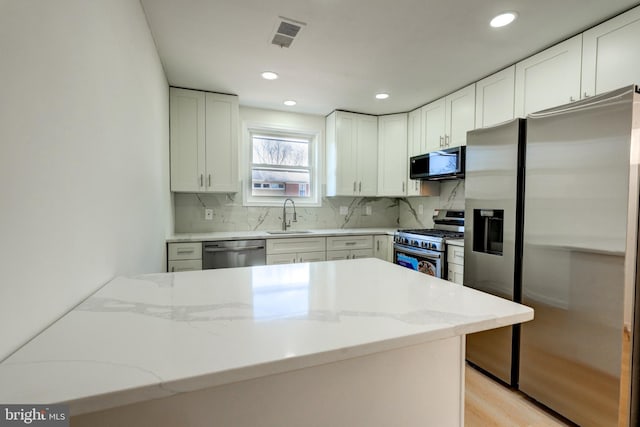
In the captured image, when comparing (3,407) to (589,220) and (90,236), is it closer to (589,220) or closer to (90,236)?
(90,236)

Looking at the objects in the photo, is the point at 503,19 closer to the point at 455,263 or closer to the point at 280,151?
the point at 455,263

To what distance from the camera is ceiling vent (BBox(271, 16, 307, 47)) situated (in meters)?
1.89

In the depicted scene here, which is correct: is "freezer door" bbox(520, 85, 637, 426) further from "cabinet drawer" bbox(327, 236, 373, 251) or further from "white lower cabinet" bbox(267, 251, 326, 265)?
"white lower cabinet" bbox(267, 251, 326, 265)

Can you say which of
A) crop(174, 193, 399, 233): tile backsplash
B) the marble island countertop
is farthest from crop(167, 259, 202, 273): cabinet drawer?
the marble island countertop

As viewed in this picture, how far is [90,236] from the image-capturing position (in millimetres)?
1020

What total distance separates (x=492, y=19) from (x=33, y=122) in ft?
7.78

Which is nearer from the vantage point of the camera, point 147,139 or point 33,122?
point 33,122

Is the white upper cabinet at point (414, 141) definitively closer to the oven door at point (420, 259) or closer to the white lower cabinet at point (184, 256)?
the oven door at point (420, 259)

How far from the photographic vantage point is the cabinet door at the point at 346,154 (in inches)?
144

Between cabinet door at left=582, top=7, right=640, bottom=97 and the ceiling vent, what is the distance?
1.91 m

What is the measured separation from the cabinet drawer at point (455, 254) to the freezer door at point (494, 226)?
23 cm

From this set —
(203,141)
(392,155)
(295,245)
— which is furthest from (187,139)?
(392,155)

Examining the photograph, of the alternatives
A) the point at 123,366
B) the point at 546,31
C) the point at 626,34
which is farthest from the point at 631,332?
the point at 123,366

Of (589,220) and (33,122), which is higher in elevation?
(33,122)
